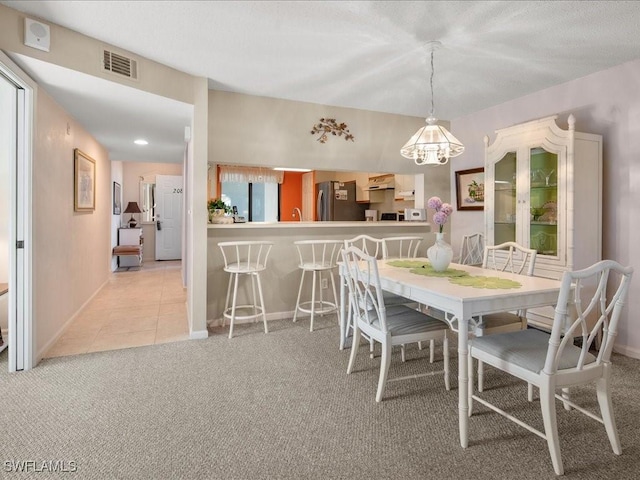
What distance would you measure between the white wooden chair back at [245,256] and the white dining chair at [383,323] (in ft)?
4.08

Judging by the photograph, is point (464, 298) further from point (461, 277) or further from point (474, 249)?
point (474, 249)

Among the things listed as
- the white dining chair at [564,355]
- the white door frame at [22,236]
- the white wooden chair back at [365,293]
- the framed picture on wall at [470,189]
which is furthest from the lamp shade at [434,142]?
the white door frame at [22,236]

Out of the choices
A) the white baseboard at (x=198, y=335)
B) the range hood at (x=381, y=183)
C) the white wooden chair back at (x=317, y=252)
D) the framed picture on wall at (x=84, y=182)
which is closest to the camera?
the white baseboard at (x=198, y=335)

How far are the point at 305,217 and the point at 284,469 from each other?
252 inches

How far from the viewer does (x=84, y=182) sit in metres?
4.30

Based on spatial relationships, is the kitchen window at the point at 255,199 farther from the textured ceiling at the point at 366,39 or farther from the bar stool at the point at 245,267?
the textured ceiling at the point at 366,39

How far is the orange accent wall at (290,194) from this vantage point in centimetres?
796

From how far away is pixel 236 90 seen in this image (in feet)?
12.4

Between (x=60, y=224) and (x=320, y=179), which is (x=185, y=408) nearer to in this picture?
(x=60, y=224)

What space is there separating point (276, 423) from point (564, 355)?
4.83 feet

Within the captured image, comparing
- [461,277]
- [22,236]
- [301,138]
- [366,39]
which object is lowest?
[461,277]

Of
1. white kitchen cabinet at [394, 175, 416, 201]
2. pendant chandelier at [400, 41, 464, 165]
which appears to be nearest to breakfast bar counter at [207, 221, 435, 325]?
white kitchen cabinet at [394, 175, 416, 201]

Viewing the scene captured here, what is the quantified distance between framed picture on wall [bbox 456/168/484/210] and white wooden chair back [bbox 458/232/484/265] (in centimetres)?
38

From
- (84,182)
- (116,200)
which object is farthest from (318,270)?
(116,200)
